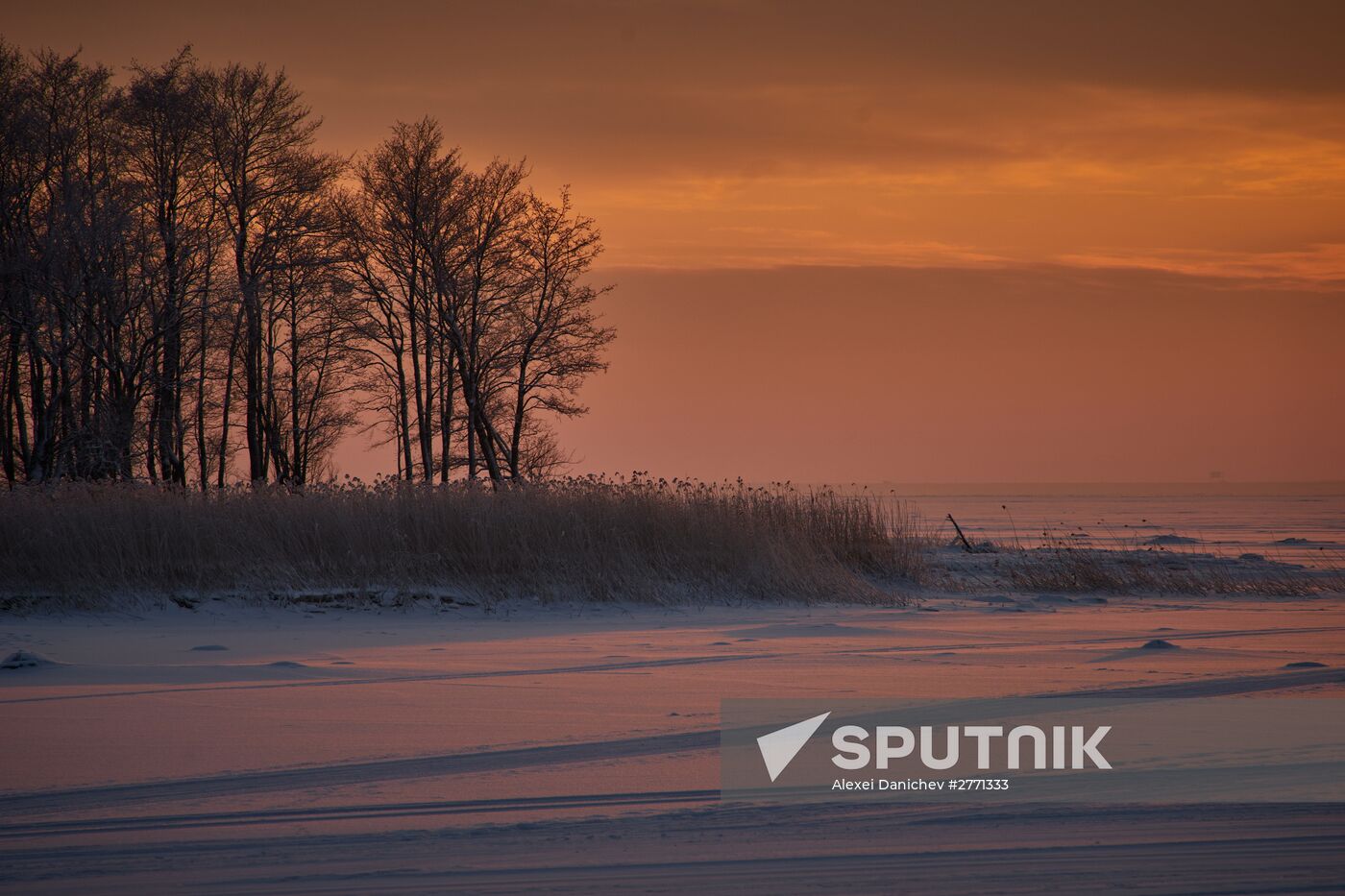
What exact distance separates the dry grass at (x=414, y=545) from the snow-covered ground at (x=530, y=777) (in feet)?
8.84

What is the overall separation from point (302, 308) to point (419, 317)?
12.2 feet

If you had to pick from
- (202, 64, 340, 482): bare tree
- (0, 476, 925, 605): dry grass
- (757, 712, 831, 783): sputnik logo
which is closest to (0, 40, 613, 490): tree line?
(202, 64, 340, 482): bare tree

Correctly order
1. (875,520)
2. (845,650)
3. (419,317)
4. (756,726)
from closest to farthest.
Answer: (756,726) → (845,650) → (875,520) → (419,317)

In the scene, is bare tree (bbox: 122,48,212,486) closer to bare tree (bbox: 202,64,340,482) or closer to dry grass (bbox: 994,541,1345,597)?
bare tree (bbox: 202,64,340,482)

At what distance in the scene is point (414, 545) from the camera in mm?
14281

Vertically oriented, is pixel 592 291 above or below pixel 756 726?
above

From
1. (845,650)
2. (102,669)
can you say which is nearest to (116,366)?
(102,669)

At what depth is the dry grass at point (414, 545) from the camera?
12898mm

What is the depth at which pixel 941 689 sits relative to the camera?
23.3 ft

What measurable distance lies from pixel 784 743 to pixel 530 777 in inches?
52.1

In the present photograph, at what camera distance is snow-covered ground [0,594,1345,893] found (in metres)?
3.61

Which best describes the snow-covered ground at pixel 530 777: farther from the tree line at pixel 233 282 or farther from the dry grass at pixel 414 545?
the tree line at pixel 233 282

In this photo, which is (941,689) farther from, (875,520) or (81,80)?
(81,80)

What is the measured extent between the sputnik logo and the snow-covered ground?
0.26m
